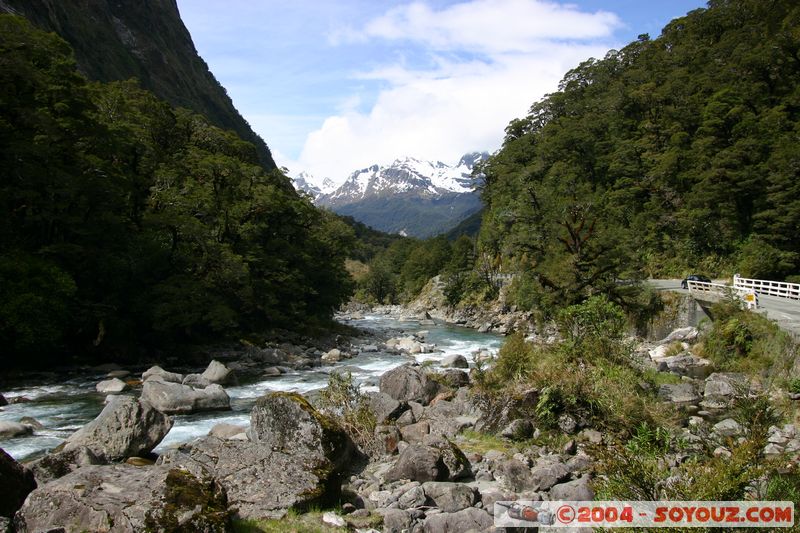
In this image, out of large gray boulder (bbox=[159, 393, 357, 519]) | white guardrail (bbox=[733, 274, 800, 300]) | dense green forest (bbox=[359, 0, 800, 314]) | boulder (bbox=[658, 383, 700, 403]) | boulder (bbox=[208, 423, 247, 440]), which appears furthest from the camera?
dense green forest (bbox=[359, 0, 800, 314])

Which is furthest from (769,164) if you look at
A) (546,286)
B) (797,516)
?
(797,516)

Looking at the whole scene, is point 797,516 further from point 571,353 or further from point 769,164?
point 769,164

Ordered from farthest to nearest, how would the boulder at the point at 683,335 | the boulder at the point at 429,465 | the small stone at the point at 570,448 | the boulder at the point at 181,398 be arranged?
the boulder at the point at 683,335
the boulder at the point at 181,398
the small stone at the point at 570,448
the boulder at the point at 429,465

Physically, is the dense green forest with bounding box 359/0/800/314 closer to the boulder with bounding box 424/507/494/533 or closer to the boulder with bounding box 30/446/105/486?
the boulder with bounding box 424/507/494/533

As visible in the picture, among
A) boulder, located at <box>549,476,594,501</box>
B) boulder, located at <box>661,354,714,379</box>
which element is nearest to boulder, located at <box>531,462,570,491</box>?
boulder, located at <box>549,476,594,501</box>

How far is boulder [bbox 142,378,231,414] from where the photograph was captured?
54.2ft

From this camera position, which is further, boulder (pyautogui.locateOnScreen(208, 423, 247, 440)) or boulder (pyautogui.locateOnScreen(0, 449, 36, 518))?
boulder (pyautogui.locateOnScreen(208, 423, 247, 440))

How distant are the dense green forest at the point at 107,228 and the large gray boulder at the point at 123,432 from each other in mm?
12416

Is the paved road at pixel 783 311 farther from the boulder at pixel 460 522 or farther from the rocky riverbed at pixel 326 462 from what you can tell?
the boulder at pixel 460 522

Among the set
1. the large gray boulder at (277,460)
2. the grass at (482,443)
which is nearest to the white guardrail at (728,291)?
the grass at (482,443)

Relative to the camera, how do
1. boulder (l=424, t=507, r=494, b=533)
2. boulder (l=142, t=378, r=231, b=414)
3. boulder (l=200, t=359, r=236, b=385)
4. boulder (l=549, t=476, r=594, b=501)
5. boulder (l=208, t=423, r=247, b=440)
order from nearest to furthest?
boulder (l=424, t=507, r=494, b=533) < boulder (l=549, t=476, r=594, b=501) < boulder (l=208, t=423, r=247, b=440) < boulder (l=142, t=378, r=231, b=414) < boulder (l=200, t=359, r=236, b=385)

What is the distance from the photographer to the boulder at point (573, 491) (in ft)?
29.0

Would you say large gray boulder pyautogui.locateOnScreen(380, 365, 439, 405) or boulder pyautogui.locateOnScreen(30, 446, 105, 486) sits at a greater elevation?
boulder pyautogui.locateOnScreen(30, 446, 105, 486)

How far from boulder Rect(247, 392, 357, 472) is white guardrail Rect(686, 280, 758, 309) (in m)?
21.6
